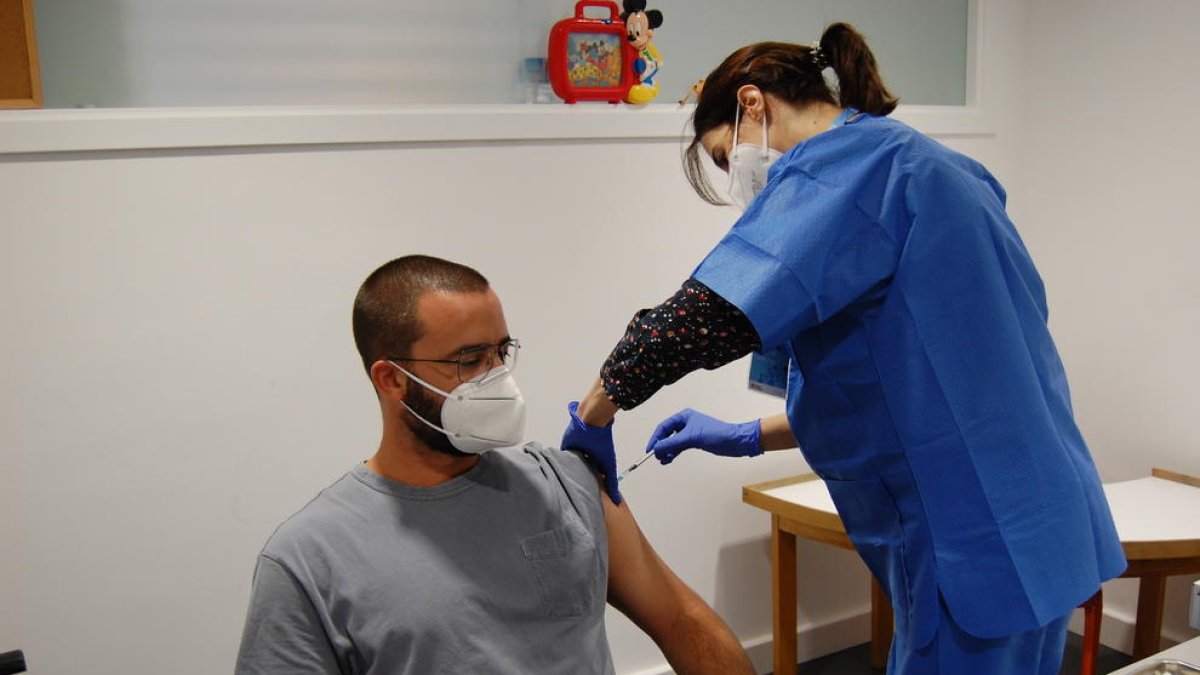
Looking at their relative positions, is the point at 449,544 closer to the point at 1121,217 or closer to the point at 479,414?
the point at 479,414

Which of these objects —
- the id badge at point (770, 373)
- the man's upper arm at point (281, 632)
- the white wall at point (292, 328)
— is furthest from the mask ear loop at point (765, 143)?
the white wall at point (292, 328)

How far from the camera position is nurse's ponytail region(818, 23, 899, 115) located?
61.0 inches

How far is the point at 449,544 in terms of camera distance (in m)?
1.33

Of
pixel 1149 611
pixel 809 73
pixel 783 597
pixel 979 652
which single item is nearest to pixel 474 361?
pixel 809 73

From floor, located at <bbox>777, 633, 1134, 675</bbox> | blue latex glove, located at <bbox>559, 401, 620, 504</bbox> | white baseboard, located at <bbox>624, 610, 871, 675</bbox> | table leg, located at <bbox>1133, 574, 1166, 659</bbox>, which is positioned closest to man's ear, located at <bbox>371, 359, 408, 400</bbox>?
blue latex glove, located at <bbox>559, 401, 620, 504</bbox>

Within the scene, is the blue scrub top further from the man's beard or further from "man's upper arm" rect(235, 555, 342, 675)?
"man's upper arm" rect(235, 555, 342, 675)

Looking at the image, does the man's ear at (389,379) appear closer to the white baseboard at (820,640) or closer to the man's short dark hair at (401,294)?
the man's short dark hair at (401,294)

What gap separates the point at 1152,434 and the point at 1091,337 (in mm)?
326

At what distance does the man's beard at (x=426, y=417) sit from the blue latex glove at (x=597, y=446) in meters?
0.20

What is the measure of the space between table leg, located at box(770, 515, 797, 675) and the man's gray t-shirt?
1.33 meters

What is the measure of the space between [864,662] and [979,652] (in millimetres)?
1739

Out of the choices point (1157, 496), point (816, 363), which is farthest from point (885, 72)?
point (816, 363)

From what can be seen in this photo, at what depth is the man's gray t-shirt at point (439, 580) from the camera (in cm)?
124

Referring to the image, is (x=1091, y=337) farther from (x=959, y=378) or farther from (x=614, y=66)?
(x=959, y=378)
